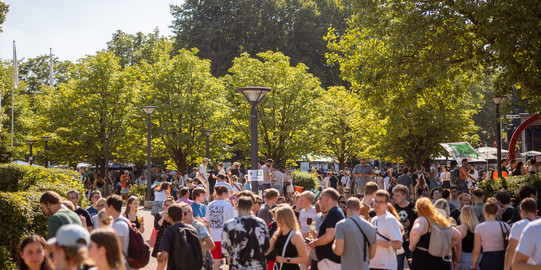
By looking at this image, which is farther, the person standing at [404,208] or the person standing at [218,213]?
the person standing at [218,213]

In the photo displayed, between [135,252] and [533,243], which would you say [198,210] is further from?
[533,243]

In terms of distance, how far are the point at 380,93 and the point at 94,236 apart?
14017mm

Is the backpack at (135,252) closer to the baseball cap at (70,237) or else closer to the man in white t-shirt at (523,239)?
the baseball cap at (70,237)

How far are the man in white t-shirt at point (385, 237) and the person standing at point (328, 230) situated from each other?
557 mm

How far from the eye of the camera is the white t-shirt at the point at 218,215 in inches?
412

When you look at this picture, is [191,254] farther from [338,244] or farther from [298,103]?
[298,103]

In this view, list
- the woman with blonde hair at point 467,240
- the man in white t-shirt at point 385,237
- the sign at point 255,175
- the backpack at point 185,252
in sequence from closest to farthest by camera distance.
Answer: the backpack at point 185,252
the man in white t-shirt at point 385,237
the woman with blonde hair at point 467,240
the sign at point 255,175

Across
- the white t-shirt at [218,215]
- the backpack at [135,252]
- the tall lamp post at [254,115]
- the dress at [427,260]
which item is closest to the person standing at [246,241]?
the backpack at [135,252]

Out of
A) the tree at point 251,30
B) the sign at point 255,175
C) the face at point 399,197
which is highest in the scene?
the tree at point 251,30

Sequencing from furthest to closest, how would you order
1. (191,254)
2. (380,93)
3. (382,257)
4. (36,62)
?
(36,62) < (380,93) < (382,257) < (191,254)

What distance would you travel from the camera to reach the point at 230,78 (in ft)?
136

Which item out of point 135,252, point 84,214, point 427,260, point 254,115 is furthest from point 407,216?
point 254,115

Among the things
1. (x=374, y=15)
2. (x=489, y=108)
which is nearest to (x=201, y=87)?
(x=374, y=15)

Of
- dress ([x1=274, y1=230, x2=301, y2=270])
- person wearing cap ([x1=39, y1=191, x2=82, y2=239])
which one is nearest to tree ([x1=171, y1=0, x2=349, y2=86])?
person wearing cap ([x1=39, y1=191, x2=82, y2=239])
